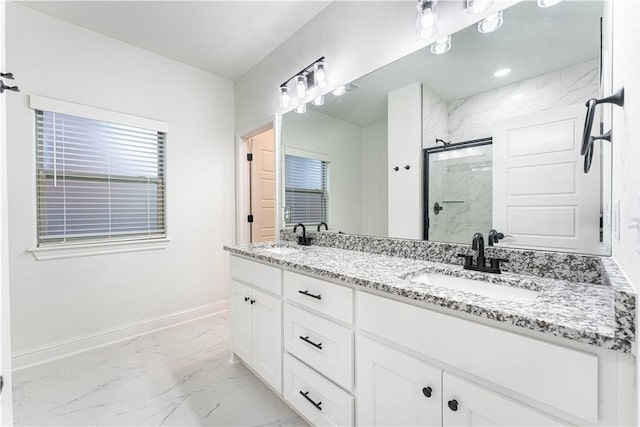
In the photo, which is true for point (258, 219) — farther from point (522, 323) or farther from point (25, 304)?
point (522, 323)

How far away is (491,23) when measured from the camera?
4.14 ft

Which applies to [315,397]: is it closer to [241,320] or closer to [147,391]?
[241,320]

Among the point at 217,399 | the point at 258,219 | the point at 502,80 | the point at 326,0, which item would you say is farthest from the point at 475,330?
the point at 258,219

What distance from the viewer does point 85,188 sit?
2.27 m

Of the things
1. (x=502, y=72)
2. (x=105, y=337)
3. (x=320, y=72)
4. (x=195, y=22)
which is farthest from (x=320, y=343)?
(x=195, y=22)

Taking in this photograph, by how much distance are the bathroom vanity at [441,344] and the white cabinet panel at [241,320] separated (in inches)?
8.0

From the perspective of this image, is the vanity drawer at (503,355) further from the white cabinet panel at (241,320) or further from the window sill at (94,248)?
the window sill at (94,248)

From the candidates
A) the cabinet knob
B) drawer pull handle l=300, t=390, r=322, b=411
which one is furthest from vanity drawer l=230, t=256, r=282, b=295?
the cabinet knob

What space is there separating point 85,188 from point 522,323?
2.99 meters

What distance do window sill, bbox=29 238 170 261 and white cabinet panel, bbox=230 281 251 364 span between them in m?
1.19

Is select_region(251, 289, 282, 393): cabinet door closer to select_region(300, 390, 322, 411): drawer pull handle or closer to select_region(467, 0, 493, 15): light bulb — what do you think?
select_region(300, 390, 322, 411): drawer pull handle

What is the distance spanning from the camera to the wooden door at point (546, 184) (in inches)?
41.1

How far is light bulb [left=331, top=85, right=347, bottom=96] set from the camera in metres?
1.96

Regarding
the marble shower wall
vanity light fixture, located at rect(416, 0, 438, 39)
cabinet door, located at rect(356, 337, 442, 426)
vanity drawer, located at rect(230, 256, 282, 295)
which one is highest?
vanity light fixture, located at rect(416, 0, 438, 39)
